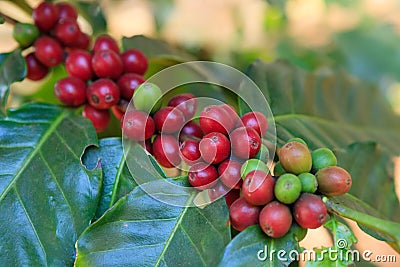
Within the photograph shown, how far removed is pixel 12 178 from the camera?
2.84 feet

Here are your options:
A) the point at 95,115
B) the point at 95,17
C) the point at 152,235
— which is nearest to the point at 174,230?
the point at 152,235

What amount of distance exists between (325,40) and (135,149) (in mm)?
2218

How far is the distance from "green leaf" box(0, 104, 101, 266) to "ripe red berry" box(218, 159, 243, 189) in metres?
0.22

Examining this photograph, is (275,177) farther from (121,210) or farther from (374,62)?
(374,62)

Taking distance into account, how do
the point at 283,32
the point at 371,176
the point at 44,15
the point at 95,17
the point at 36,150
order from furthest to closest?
the point at 283,32, the point at 95,17, the point at 44,15, the point at 371,176, the point at 36,150

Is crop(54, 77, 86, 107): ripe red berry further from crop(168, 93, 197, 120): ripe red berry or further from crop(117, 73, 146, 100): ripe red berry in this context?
crop(168, 93, 197, 120): ripe red berry

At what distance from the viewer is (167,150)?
851 mm

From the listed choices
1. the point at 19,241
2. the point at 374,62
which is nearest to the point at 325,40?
the point at 374,62

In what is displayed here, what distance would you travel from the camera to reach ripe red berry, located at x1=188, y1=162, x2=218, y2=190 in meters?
0.78

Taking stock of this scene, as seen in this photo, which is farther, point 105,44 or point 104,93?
point 105,44

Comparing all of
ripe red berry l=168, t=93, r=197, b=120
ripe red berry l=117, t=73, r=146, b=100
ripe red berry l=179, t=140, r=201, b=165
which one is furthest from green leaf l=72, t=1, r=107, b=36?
ripe red berry l=179, t=140, r=201, b=165

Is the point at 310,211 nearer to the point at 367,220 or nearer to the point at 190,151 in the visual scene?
the point at 367,220

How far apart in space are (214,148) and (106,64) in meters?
0.35

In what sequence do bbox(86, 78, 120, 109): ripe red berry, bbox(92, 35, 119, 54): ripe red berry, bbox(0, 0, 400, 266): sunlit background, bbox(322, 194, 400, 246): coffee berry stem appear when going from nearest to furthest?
bbox(322, 194, 400, 246): coffee berry stem
bbox(86, 78, 120, 109): ripe red berry
bbox(92, 35, 119, 54): ripe red berry
bbox(0, 0, 400, 266): sunlit background
